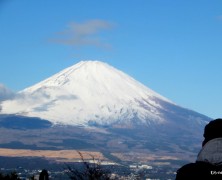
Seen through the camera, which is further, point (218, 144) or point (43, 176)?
point (43, 176)

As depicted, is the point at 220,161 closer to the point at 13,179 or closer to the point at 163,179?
the point at 13,179

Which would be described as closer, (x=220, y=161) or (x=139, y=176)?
(x=220, y=161)

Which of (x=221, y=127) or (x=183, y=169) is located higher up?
(x=221, y=127)

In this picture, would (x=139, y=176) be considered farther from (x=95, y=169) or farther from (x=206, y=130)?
(x=206, y=130)

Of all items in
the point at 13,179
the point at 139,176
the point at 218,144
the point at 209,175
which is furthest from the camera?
the point at 13,179

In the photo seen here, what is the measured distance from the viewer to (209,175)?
3.67m

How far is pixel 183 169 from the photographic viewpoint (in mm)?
3699

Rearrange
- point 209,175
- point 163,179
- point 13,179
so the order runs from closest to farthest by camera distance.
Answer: point 209,175, point 13,179, point 163,179

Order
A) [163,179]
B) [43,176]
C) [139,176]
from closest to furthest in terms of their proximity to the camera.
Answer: [43,176] < [139,176] < [163,179]

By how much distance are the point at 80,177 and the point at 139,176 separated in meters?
1.60

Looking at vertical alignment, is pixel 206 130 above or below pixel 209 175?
above

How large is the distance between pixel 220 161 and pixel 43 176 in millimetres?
4314

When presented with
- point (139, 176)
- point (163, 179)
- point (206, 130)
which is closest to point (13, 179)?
point (139, 176)

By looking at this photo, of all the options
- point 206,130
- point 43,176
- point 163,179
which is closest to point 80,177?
point 43,176
